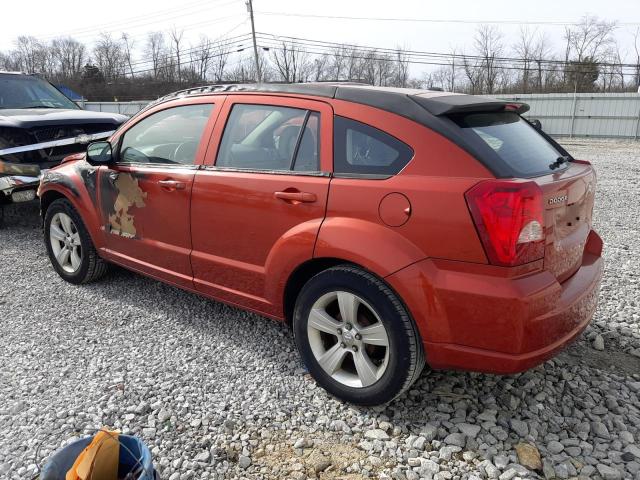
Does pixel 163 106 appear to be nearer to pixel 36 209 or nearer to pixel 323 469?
pixel 323 469

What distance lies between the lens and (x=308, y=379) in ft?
10.1

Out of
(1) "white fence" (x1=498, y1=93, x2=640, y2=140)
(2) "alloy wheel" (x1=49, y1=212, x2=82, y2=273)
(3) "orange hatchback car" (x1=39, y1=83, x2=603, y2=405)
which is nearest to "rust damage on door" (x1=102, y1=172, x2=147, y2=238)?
(3) "orange hatchback car" (x1=39, y1=83, x2=603, y2=405)

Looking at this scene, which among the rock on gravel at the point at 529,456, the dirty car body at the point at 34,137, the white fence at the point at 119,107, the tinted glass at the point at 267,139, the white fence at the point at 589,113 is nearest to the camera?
the rock on gravel at the point at 529,456

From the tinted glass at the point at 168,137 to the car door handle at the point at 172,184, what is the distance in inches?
5.9

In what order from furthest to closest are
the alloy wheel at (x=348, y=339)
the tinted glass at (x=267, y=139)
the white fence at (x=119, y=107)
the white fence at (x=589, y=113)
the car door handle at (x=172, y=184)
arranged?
1. the white fence at (x=119, y=107)
2. the white fence at (x=589, y=113)
3. the car door handle at (x=172, y=184)
4. the tinted glass at (x=267, y=139)
5. the alloy wheel at (x=348, y=339)

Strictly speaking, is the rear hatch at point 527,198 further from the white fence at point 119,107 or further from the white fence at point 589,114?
the white fence at point 119,107

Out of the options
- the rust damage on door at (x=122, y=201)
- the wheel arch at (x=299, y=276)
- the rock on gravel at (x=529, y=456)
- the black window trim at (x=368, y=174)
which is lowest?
the rock on gravel at (x=529, y=456)

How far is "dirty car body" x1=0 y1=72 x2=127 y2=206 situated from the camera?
19.8ft

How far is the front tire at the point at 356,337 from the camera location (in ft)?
8.21

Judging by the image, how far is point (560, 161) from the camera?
2914 mm

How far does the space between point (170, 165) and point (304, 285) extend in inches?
55.2

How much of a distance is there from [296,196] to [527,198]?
118 cm

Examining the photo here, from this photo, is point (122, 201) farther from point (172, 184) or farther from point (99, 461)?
point (99, 461)

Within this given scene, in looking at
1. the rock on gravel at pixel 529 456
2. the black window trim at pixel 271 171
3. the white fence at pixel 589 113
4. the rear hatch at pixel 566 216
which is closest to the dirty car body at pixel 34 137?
the black window trim at pixel 271 171
